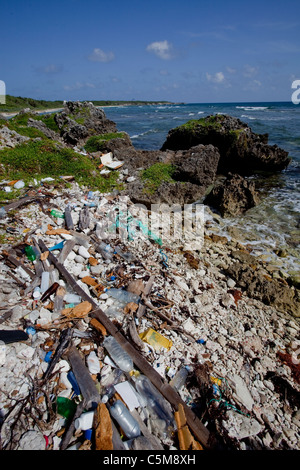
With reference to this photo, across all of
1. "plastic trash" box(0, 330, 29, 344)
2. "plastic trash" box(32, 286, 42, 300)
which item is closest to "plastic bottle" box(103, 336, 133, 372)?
"plastic trash" box(0, 330, 29, 344)

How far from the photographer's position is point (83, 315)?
11.1 feet

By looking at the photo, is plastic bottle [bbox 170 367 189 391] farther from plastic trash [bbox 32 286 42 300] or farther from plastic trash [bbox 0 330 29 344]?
plastic trash [bbox 32 286 42 300]

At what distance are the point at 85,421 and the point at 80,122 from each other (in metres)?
14.7

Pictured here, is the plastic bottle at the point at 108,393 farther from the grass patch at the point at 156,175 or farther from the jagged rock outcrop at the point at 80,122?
the jagged rock outcrop at the point at 80,122

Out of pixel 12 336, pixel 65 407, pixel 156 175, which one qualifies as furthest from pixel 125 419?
pixel 156 175

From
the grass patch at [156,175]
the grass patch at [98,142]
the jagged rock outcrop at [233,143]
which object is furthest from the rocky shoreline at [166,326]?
the jagged rock outcrop at [233,143]

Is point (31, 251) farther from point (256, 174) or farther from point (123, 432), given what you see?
point (256, 174)

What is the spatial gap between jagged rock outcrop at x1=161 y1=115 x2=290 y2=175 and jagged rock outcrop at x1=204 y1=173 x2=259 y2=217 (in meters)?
5.81

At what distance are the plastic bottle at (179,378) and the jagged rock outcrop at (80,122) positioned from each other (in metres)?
12.6

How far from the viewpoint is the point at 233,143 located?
13.9 m

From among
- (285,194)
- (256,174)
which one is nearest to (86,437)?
(285,194)

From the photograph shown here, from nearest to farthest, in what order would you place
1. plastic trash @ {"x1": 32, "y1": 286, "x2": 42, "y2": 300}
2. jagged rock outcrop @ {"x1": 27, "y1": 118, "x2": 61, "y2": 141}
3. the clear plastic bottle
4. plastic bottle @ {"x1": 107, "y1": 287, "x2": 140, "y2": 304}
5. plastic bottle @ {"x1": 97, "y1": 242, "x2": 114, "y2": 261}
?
the clear plastic bottle
plastic trash @ {"x1": 32, "y1": 286, "x2": 42, "y2": 300}
plastic bottle @ {"x1": 107, "y1": 287, "x2": 140, "y2": 304}
plastic bottle @ {"x1": 97, "y1": 242, "x2": 114, "y2": 261}
jagged rock outcrop @ {"x1": 27, "y1": 118, "x2": 61, "y2": 141}

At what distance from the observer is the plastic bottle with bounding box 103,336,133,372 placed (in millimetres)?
2878

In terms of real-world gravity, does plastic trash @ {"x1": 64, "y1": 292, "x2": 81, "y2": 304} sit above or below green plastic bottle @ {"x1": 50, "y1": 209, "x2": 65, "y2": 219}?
below
